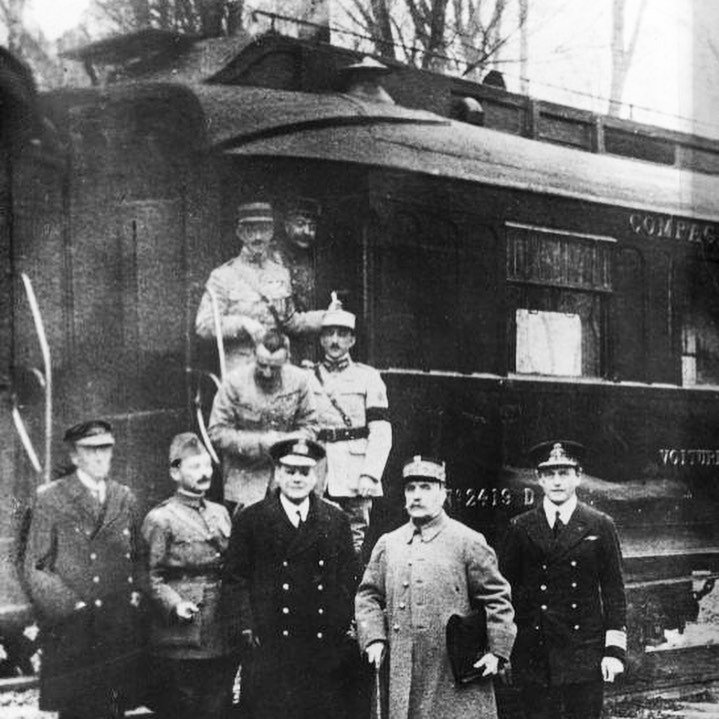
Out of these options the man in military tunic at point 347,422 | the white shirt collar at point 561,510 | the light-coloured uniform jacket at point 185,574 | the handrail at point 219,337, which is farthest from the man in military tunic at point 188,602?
the white shirt collar at point 561,510

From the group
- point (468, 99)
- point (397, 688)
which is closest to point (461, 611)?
point (397, 688)

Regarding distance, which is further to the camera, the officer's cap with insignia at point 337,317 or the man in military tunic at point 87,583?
the officer's cap with insignia at point 337,317

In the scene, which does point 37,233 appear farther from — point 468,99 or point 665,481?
point 665,481

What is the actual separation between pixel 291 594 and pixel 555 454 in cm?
159

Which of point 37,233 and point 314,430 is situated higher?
point 37,233

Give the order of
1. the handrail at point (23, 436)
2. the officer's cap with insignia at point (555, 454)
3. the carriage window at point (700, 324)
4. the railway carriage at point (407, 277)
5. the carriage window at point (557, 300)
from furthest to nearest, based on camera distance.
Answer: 1. the carriage window at point (700, 324)
2. the carriage window at point (557, 300)
3. the officer's cap with insignia at point (555, 454)
4. the railway carriage at point (407, 277)
5. the handrail at point (23, 436)

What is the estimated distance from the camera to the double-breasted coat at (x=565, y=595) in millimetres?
5266

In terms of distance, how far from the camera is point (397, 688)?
484 cm

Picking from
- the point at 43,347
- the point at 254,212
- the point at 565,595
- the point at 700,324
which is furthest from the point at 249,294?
the point at 700,324

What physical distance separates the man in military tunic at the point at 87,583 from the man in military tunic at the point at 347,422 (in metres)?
1.07

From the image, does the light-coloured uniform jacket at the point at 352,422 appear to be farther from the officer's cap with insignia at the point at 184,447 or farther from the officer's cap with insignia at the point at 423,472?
the officer's cap with insignia at the point at 184,447

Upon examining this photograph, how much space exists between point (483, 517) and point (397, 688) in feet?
4.36

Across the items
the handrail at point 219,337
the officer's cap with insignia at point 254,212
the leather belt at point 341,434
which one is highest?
the officer's cap with insignia at point 254,212

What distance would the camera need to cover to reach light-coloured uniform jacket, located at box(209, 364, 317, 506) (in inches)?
202
